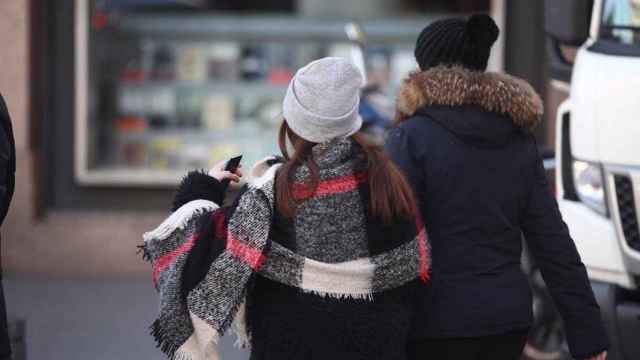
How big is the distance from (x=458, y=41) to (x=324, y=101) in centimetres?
72

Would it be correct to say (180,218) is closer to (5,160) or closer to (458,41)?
(5,160)

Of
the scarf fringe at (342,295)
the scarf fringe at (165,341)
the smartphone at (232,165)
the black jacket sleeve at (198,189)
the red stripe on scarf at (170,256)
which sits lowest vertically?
the scarf fringe at (165,341)

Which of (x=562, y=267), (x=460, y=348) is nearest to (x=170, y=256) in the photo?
(x=460, y=348)

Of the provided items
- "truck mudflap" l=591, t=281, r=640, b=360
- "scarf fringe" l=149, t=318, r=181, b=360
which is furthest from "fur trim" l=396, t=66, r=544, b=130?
"truck mudflap" l=591, t=281, r=640, b=360

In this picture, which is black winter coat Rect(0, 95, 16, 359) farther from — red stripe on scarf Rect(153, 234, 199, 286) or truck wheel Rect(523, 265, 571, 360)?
truck wheel Rect(523, 265, 571, 360)

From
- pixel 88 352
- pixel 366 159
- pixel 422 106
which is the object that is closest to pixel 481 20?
pixel 422 106

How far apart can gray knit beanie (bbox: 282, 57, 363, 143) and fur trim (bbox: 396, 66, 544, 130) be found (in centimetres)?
48

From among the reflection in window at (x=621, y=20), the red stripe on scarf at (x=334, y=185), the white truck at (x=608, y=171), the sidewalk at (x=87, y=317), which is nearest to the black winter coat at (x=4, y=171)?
the red stripe on scarf at (x=334, y=185)

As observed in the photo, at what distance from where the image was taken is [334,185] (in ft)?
11.5

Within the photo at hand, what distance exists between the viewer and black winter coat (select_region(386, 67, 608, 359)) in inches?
152

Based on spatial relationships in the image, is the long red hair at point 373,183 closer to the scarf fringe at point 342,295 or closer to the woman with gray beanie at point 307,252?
the woman with gray beanie at point 307,252

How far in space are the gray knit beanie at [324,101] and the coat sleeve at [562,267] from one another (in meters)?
0.82

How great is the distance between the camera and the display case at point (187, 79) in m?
11.0

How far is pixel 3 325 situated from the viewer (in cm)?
383
